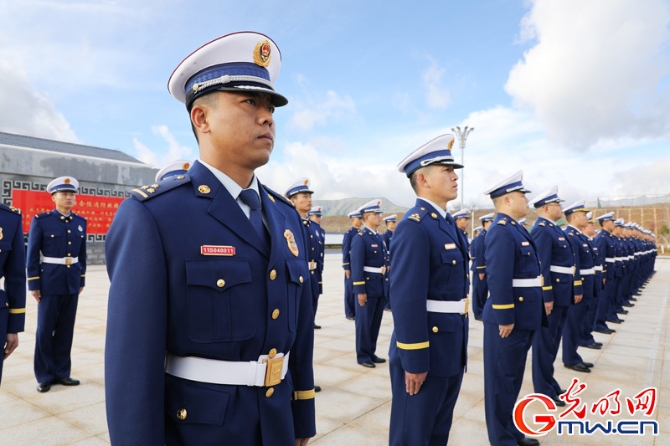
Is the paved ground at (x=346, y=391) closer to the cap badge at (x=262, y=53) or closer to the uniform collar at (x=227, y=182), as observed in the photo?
the uniform collar at (x=227, y=182)

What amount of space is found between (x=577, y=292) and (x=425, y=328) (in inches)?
166

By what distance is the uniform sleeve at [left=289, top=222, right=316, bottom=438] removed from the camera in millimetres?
1672

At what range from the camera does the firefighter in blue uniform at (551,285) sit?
4.53 meters

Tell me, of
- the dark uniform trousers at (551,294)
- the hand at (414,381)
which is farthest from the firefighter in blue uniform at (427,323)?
the dark uniform trousers at (551,294)

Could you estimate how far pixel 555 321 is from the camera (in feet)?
16.1

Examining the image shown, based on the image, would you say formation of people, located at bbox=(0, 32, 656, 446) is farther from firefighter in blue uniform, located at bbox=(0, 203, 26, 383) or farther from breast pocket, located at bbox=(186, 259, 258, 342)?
firefighter in blue uniform, located at bbox=(0, 203, 26, 383)

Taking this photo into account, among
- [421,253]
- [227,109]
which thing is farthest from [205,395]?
[421,253]

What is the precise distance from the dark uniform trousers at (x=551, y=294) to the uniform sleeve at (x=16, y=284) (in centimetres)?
458

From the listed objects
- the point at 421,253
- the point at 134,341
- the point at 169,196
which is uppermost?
the point at 169,196

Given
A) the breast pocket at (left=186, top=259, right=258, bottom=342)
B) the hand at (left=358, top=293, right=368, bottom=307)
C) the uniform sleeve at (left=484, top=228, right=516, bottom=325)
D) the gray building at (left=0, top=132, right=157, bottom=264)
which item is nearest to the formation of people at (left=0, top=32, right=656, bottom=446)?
the breast pocket at (left=186, top=259, right=258, bottom=342)

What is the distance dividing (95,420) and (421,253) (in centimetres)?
318

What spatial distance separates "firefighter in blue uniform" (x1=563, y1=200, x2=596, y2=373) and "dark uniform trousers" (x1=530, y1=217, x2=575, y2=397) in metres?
0.59

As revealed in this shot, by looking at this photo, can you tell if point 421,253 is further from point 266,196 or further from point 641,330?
point 641,330

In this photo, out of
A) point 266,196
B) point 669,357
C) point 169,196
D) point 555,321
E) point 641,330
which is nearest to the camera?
point 169,196
